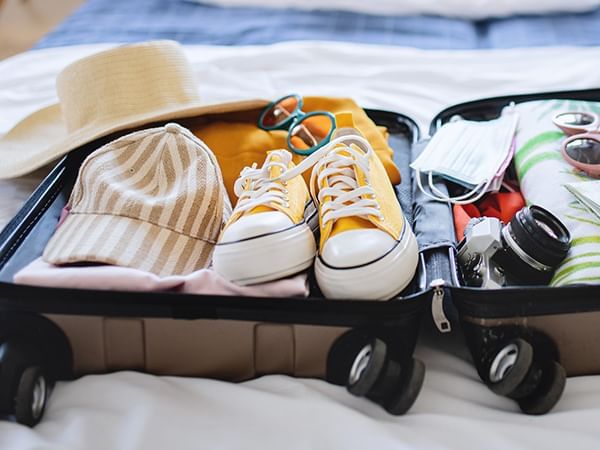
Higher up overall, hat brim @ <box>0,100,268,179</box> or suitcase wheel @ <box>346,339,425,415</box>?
hat brim @ <box>0,100,268,179</box>

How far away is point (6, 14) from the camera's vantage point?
267 centimetres

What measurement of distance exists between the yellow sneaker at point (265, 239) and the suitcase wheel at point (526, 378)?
23 cm

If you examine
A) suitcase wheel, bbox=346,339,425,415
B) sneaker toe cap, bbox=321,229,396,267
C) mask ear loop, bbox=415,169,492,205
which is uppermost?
sneaker toe cap, bbox=321,229,396,267

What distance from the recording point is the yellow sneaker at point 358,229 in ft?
2.37

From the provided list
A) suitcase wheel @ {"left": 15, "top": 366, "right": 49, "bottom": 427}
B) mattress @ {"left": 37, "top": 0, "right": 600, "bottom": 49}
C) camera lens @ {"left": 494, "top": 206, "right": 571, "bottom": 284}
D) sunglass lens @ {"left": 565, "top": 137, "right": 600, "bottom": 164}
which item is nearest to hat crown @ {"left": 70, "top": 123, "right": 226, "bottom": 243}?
suitcase wheel @ {"left": 15, "top": 366, "right": 49, "bottom": 427}

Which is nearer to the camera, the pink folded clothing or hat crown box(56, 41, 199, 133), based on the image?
the pink folded clothing

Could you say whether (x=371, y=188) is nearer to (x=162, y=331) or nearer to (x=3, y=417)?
(x=162, y=331)

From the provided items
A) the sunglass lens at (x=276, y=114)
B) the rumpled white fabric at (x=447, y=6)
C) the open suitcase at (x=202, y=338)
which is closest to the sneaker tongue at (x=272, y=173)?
the open suitcase at (x=202, y=338)

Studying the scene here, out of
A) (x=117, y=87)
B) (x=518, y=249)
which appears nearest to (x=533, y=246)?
(x=518, y=249)

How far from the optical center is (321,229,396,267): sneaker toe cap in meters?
0.73

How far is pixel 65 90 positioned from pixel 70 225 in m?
0.34

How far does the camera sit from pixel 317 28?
164 cm

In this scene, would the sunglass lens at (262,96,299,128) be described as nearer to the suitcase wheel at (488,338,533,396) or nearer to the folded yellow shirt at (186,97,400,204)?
the folded yellow shirt at (186,97,400,204)

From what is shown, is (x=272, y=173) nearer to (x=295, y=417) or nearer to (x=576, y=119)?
(x=295, y=417)
